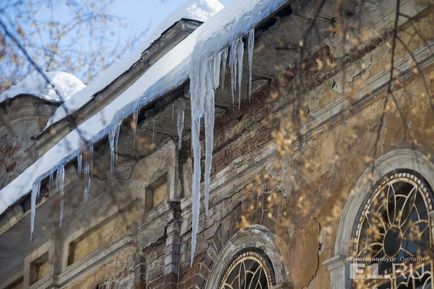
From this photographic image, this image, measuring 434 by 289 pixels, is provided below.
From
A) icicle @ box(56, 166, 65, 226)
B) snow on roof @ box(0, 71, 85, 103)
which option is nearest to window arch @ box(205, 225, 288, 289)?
icicle @ box(56, 166, 65, 226)

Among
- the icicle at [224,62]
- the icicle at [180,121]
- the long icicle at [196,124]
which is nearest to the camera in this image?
the icicle at [224,62]

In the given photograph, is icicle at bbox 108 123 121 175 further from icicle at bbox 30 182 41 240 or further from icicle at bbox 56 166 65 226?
icicle at bbox 30 182 41 240

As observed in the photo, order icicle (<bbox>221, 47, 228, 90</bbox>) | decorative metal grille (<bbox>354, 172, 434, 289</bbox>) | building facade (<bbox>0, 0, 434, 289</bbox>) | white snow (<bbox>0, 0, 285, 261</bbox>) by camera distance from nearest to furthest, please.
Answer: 1. decorative metal grille (<bbox>354, 172, 434, 289</bbox>)
2. building facade (<bbox>0, 0, 434, 289</bbox>)
3. white snow (<bbox>0, 0, 285, 261</bbox>)
4. icicle (<bbox>221, 47, 228, 90</bbox>)

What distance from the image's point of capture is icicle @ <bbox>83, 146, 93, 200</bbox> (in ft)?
41.5

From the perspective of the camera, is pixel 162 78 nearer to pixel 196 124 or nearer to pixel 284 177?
pixel 196 124

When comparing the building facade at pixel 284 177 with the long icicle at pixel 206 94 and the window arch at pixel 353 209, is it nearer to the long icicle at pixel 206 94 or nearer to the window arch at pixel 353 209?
the window arch at pixel 353 209

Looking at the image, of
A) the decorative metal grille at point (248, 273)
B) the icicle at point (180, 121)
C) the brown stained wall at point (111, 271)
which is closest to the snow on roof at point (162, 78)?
the icicle at point (180, 121)

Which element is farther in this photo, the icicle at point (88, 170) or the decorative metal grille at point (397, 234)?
the icicle at point (88, 170)

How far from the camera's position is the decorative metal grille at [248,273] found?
1126 centimetres

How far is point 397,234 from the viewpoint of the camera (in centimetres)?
→ 984

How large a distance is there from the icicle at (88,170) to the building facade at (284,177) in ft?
0.17

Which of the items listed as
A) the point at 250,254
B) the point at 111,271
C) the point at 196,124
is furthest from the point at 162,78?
the point at 111,271

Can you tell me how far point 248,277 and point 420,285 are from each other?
2.38 metres

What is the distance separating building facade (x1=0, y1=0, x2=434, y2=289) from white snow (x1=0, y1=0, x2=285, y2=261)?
125 millimetres
